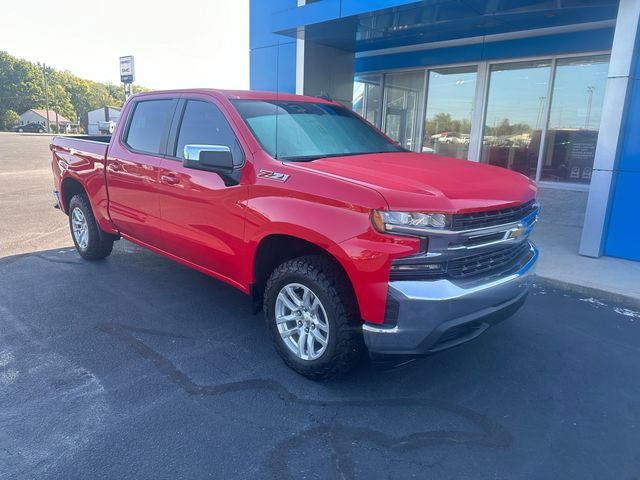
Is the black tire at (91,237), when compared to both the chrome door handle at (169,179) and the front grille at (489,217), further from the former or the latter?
the front grille at (489,217)

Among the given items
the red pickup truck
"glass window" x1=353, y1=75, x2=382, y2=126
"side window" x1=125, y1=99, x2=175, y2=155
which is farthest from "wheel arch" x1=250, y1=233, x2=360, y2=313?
"glass window" x1=353, y1=75, x2=382, y2=126

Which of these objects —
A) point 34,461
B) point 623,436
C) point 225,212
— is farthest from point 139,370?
point 623,436

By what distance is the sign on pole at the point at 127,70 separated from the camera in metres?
11.6

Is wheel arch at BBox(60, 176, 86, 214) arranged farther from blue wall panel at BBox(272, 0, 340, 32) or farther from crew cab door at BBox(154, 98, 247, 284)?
blue wall panel at BBox(272, 0, 340, 32)

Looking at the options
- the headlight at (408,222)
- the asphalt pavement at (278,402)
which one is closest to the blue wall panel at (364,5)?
the asphalt pavement at (278,402)

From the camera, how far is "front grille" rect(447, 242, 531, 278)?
304 centimetres

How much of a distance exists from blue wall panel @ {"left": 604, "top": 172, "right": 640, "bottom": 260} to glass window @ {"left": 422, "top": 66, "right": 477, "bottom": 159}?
435 cm

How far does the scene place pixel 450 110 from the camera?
10852 mm

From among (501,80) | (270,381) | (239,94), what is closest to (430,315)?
(270,381)

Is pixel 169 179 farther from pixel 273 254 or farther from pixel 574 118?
pixel 574 118

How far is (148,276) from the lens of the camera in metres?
5.75

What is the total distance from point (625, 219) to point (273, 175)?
553cm

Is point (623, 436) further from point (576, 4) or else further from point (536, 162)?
point (536, 162)

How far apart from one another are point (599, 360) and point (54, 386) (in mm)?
4112
